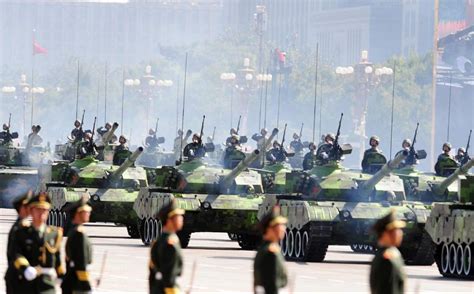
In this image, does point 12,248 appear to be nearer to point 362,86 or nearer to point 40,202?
point 40,202

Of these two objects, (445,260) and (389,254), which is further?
(445,260)

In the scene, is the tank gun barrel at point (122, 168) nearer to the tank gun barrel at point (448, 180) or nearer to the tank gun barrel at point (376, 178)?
the tank gun barrel at point (448, 180)

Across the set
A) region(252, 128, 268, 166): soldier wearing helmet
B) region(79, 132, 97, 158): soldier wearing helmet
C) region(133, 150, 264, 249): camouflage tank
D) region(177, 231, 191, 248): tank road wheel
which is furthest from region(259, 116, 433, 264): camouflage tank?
region(79, 132, 97, 158): soldier wearing helmet

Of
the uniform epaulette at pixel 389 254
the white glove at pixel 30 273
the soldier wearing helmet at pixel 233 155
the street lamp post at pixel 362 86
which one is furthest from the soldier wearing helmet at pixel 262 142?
the street lamp post at pixel 362 86

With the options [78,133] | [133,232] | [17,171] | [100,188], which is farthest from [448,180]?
[17,171]

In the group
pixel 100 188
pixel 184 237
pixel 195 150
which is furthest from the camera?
pixel 100 188

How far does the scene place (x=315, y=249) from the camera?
141 ft

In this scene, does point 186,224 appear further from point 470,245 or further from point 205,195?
point 470,245

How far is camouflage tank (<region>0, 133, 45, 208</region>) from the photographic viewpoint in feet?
209

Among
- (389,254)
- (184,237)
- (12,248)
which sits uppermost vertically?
(389,254)

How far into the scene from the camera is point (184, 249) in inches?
1873

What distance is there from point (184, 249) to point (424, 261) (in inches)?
248

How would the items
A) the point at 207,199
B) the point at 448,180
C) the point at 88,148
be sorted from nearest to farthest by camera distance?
the point at 448,180
the point at 207,199
the point at 88,148

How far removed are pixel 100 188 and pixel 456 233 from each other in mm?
16030
